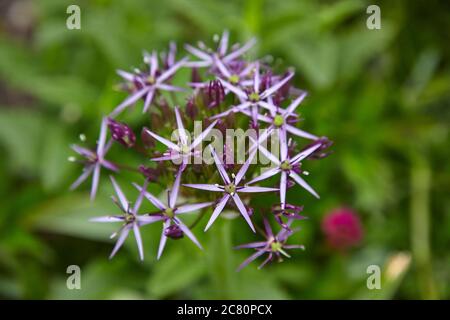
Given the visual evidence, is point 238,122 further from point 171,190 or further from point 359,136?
point 359,136

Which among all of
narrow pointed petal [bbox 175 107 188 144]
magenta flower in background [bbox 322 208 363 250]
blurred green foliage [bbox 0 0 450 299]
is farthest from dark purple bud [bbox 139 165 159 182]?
magenta flower in background [bbox 322 208 363 250]

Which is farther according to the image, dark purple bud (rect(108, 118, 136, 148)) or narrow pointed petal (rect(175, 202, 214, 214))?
dark purple bud (rect(108, 118, 136, 148))

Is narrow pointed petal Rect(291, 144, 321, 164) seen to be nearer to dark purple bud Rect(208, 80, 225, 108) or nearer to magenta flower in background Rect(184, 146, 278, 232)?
magenta flower in background Rect(184, 146, 278, 232)

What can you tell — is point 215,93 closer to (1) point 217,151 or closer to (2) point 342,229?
(1) point 217,151

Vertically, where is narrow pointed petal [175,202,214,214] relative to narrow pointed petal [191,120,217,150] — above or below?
below

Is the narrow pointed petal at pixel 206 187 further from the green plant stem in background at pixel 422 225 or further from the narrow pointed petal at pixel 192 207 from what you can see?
the green plant stem in background at pixel 422 225

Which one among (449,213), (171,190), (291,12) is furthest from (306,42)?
(171,190)
